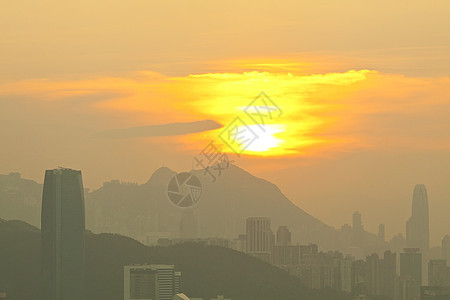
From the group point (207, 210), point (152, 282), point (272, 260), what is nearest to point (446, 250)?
point (272, 260)

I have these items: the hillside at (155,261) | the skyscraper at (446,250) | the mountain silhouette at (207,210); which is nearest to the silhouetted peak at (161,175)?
the mountain silhouette at (207,210)

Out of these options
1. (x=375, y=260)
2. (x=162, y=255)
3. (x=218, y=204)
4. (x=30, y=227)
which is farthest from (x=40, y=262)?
(x=375, y=260)

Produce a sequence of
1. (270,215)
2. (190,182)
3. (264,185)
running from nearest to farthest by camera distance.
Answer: (264,185)
(190,182)
(270,215)

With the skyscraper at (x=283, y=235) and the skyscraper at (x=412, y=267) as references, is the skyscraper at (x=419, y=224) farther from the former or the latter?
the skyscraper at (x=283, y=235)

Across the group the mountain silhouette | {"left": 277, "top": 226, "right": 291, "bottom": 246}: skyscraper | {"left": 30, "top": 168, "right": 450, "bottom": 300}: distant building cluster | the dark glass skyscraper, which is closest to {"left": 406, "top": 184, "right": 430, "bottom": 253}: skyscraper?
{"left": 30, "top": 168, "right": 450, "bottom": 300}: distant building cluster

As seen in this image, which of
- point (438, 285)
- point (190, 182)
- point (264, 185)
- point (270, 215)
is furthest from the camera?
point (270, 215)

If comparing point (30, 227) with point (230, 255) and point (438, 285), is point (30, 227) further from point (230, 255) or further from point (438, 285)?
point (438, 285)
